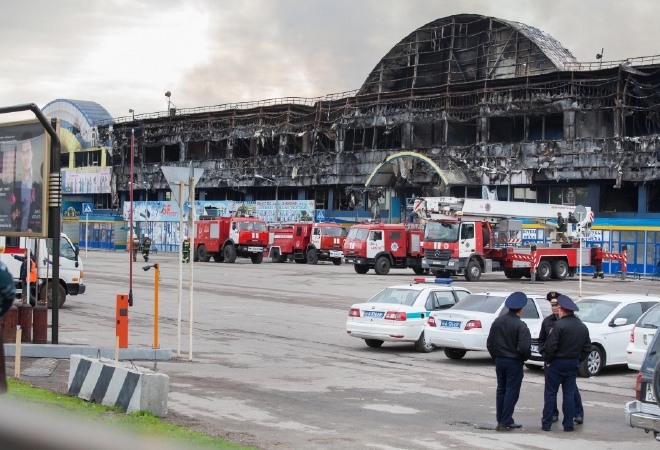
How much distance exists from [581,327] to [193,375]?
6.67 m

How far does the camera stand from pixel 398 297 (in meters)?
21.3

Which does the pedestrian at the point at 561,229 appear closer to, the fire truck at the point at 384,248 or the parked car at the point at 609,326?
the fire truck at the point at 384,248

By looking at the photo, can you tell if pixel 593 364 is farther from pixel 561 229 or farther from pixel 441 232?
pixel 561 229

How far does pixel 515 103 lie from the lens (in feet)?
233

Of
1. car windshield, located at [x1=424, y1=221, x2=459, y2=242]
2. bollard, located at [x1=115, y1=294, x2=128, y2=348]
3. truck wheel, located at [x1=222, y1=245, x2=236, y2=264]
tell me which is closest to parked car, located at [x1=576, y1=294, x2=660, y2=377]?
bollard, located at [x1=115, y1=294, x2=128, y2=348]

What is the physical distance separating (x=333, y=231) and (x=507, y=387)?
167 feet

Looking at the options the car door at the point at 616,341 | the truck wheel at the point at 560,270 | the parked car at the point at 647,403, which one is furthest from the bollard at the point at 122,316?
the truck wheel at the point at 560,270

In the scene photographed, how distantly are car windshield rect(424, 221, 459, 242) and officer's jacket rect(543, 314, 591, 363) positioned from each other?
3555 centimetres

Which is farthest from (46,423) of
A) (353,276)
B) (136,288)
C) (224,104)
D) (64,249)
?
(224,104)

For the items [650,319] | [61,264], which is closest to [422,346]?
[650,319]

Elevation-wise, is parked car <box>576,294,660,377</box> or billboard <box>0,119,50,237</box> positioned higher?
billboard <box>0,119,50,237</box>

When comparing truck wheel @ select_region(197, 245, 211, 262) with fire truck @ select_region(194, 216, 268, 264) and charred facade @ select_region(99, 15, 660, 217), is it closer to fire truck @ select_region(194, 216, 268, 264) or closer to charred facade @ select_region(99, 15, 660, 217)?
fire truck @ select_region(194, 216, 268, 264)

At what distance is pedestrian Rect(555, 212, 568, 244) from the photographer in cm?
5038

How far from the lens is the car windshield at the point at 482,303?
1911cm
